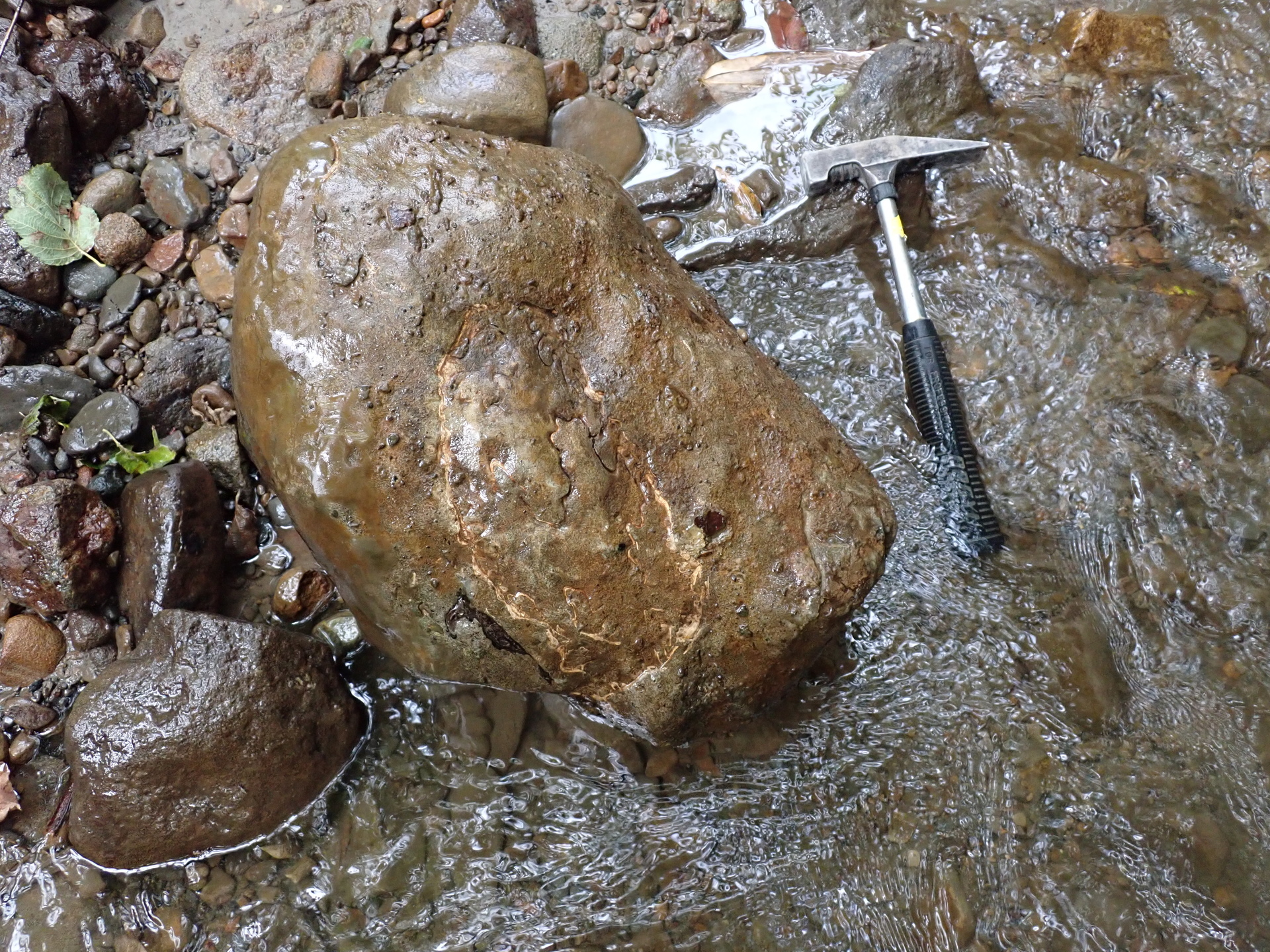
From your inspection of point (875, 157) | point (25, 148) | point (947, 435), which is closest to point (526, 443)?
point (947, 435)

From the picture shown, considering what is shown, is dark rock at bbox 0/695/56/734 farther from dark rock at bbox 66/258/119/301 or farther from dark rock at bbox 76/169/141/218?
dark rock at bbox 76/169/141/218

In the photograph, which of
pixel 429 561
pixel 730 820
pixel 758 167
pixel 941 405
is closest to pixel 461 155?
pixel 429 561

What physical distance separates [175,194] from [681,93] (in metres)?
2.29

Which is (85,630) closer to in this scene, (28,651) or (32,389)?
(28,651)

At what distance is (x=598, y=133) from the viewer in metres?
3.70

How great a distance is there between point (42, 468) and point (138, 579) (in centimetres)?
70

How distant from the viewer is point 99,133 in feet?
12.4

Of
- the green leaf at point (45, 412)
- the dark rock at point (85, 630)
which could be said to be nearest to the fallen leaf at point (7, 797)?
the dark rock at point (85, 630)

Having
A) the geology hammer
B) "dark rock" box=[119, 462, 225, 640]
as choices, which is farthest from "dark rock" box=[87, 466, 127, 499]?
the geology hammer

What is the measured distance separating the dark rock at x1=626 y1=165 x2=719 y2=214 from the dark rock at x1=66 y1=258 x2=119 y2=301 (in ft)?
7.54

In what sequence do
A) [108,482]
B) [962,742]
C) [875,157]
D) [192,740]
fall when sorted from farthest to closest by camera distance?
[875,157]
[108,482]
[962,742]
[192,740]

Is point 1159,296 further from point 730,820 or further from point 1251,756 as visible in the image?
point 730,820

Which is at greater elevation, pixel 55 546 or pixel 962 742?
pixel 55 546

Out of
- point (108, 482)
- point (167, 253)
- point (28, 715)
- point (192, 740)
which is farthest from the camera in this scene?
point (167, 253)
